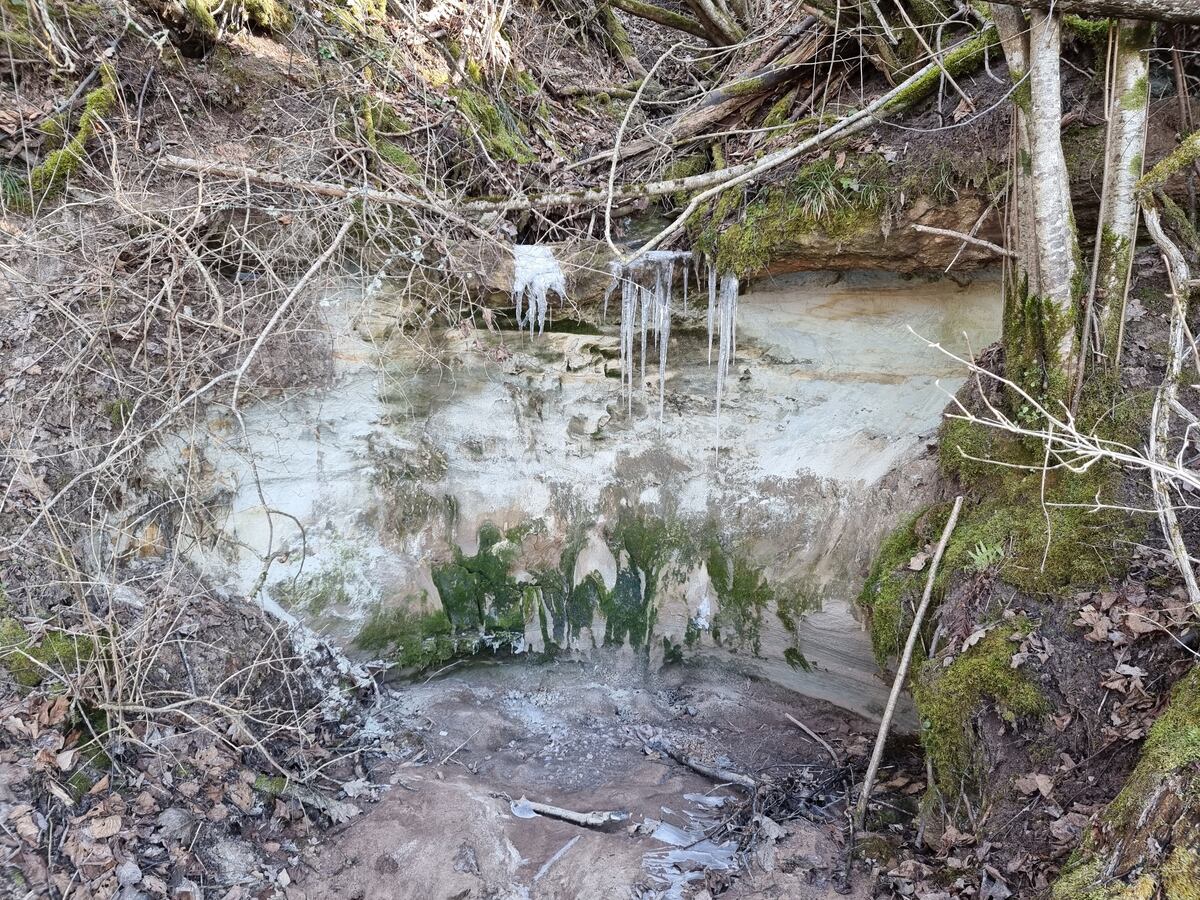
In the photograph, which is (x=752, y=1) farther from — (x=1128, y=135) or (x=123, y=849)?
(x=123, y=849)

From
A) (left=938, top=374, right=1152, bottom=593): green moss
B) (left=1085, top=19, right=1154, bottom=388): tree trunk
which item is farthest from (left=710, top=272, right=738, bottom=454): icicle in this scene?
(left=1085, top=19, right=1154, bottom=388): tree trunk

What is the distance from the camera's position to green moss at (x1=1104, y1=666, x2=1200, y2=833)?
2.50 metres

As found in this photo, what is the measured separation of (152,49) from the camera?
5.12 m

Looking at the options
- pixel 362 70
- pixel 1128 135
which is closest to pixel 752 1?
pixel 362 70

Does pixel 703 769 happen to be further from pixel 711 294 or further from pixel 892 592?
pixel 711 294

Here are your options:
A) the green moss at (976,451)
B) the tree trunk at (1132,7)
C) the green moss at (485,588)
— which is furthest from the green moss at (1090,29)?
the green moss at (485,588)

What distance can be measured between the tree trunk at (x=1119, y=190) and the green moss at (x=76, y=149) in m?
5.97

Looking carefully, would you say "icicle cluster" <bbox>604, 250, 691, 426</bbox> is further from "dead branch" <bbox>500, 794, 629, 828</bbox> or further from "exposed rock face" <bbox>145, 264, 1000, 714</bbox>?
"dead branch" <bbox>500, 794, 629, 828</bbox>

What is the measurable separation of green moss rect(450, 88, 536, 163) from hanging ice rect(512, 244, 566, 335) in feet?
Answer: 3.10

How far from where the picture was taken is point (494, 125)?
5.85 metres

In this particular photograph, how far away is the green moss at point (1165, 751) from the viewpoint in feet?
8.20

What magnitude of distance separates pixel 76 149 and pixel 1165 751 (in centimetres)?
658

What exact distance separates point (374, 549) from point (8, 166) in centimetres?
354

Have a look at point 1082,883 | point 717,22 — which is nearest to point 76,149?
point 717,22
